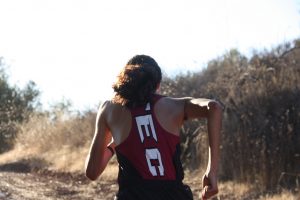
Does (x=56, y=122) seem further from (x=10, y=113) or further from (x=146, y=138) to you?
(x=146, y=138)

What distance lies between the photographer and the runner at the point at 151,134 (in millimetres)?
3826

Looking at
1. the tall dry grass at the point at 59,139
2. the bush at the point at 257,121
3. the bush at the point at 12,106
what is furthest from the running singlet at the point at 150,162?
the bush at the point at 12,106

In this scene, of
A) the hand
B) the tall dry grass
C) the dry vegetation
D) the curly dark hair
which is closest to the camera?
the hand

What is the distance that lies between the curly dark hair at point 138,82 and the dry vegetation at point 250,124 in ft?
19.1

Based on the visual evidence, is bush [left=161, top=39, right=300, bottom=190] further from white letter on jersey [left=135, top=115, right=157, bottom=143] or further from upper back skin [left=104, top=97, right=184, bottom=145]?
white letter on jersey [left=135, top=115, right=157, bottom=143]

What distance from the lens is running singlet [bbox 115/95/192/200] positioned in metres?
3.82

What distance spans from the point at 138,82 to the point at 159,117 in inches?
10.0

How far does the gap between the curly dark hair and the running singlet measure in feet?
0.22

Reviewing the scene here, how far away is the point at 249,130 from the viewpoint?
35.8 feet

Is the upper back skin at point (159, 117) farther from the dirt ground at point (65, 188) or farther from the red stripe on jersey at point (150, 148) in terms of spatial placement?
the dirt ground at point (65, 188)

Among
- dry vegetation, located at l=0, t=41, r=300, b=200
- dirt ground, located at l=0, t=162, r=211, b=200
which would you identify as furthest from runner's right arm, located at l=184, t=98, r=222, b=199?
dirt ground, located at l=0, t=162, r=211, b=200

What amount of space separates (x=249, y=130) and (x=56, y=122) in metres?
11.5

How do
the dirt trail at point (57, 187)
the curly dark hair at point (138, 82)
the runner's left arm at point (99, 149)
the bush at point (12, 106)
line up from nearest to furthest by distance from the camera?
the curly dark hair at point (138, 82) < the runner's left arm at point (99, 149) < the dirt trail at point (57, 187) < the bush at point (12, 106)

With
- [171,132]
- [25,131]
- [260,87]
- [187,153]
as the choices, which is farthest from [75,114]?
[171,132]
